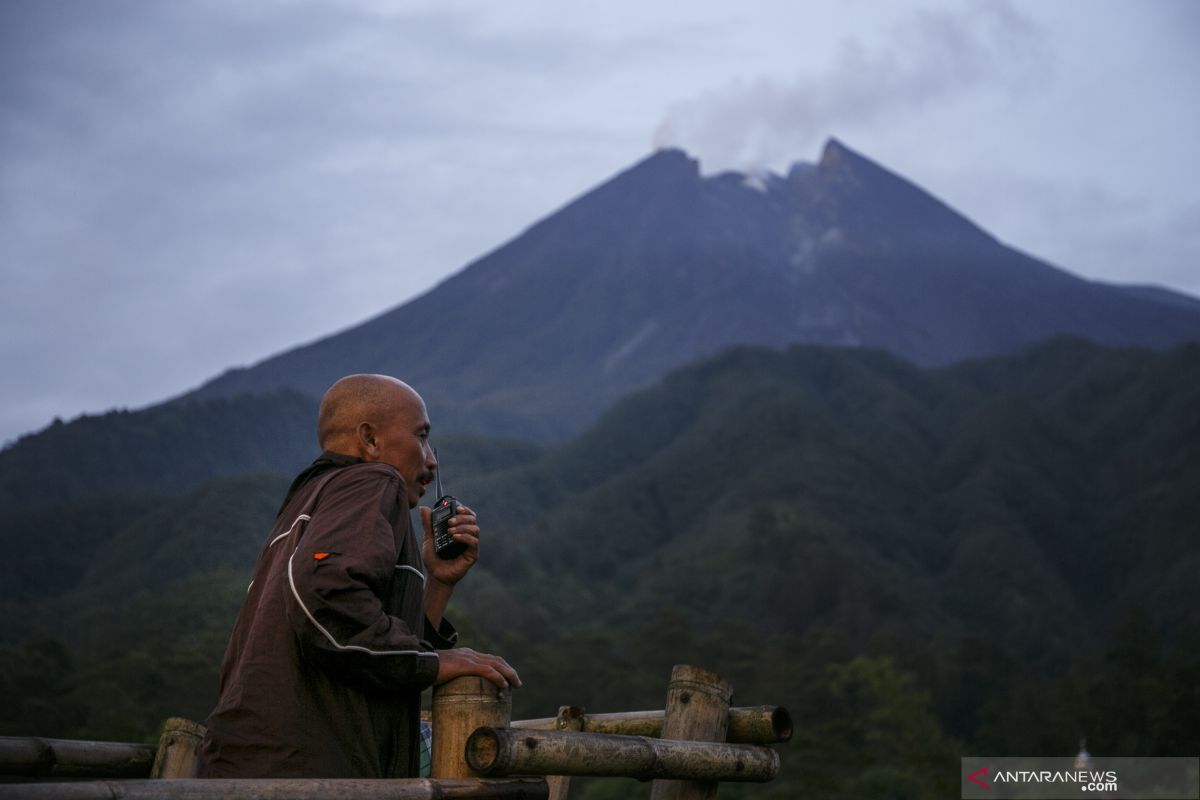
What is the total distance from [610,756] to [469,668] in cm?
35

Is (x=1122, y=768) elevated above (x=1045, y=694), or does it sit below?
below

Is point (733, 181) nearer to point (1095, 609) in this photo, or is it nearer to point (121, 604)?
point (1095, 609)

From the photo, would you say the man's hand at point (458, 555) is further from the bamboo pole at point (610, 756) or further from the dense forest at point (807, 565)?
Result: the dense forest at point (807, 565)

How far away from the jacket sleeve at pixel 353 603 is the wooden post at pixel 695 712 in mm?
732

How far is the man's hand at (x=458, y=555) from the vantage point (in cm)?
301

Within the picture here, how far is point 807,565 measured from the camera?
5906cm

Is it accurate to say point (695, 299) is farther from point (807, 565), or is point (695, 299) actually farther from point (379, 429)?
point (379, 429)

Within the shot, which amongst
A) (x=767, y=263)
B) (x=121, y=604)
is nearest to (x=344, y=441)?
(x=121, y=604)

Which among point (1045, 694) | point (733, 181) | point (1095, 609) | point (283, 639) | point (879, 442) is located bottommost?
point (283, 639)

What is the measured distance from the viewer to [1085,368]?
94688 mm

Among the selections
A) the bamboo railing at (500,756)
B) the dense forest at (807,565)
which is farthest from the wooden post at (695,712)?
the dense forest at (807,565)

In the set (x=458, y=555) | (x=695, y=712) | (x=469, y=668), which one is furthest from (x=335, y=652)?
(x=695, y=712)

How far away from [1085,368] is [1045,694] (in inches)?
2411

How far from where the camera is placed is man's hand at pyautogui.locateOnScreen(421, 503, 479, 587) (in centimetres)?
301
